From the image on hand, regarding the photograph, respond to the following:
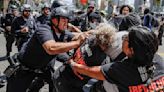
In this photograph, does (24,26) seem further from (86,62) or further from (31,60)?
(86,62)

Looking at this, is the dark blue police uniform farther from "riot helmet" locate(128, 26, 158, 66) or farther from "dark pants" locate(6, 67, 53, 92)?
"riot helmet" locate(128, 26, 158, 66)

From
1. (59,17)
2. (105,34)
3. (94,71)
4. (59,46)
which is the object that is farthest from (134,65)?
(59,17)

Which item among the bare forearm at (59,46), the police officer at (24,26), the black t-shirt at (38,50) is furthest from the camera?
the police officer at (24,26)

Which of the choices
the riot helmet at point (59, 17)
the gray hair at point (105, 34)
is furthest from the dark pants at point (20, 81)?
the gray hair at point (105, 34)

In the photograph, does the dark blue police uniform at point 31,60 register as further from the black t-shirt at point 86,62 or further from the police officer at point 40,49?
the black t-shirt at point 86,62

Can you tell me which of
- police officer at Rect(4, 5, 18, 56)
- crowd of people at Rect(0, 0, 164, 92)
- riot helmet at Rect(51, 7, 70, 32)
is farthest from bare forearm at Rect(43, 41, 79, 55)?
police officer at Rect(4, 5, 18, 56)

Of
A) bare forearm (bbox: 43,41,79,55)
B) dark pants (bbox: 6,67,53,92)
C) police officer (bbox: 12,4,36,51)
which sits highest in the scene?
bare forearm (bbox: 43,41,79,55)

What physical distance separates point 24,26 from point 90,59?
6212 mm

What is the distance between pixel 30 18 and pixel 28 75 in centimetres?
559

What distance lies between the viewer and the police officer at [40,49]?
411cm

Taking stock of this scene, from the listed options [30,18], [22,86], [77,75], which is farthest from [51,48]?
[30,18]

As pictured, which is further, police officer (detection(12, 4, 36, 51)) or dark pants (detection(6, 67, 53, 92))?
police officer (detection(12, 4, 36, 51))

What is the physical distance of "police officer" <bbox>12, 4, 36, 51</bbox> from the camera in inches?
388

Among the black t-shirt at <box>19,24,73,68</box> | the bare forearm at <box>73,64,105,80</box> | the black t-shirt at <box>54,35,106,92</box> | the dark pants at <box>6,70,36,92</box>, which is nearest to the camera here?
the bare forearm at <box>73,64,105,80</box>
